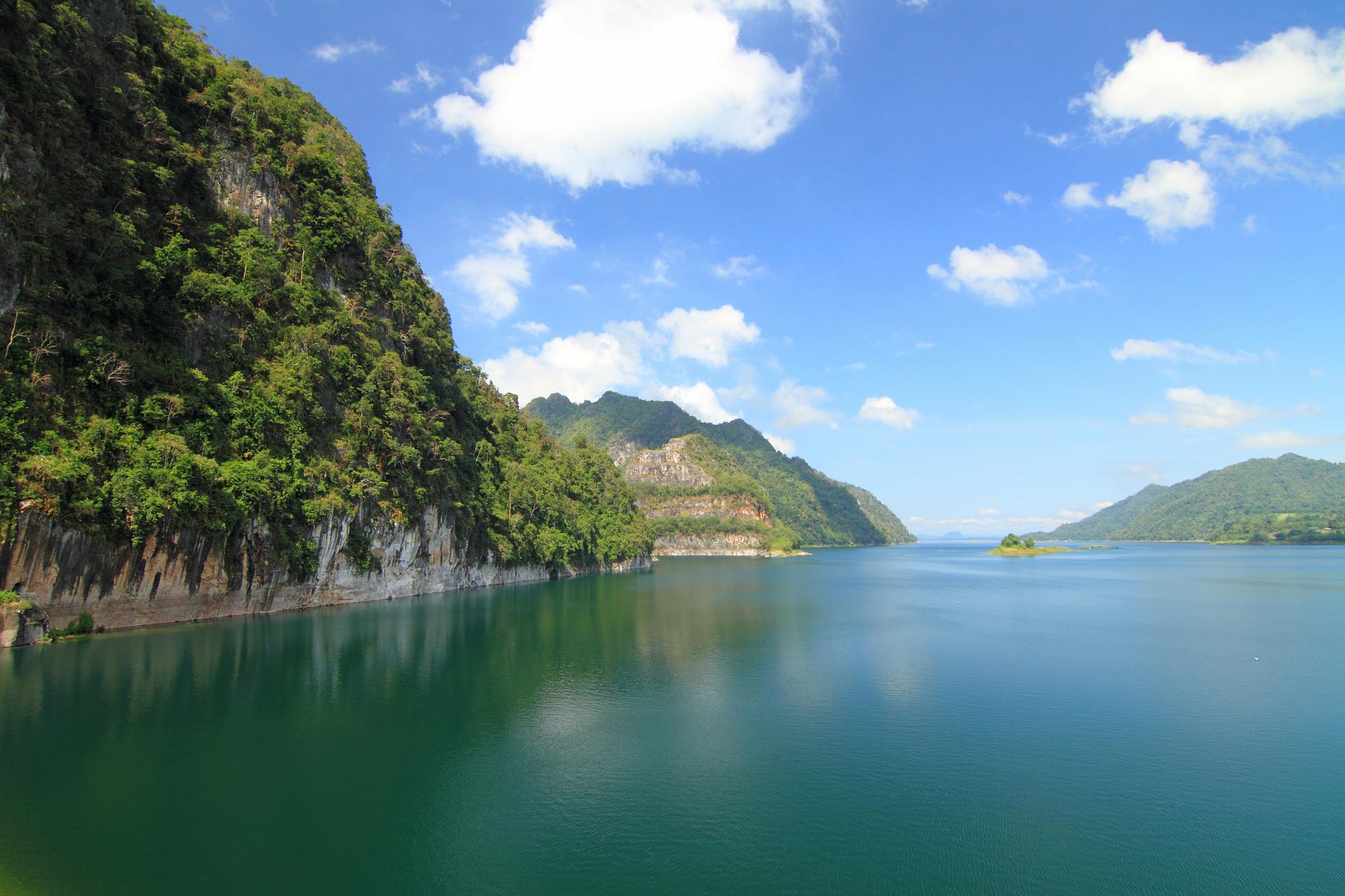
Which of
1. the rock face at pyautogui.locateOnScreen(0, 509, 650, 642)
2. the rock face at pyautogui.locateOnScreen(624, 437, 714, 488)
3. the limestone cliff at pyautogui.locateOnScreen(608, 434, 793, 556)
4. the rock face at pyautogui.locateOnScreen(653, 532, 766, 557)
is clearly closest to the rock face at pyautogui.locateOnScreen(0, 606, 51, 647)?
the rock face at pyautogui.locateOnScreen(0, 509, 650, 642)

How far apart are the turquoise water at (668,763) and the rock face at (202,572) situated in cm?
176

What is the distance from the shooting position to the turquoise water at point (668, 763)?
10812 millimetres

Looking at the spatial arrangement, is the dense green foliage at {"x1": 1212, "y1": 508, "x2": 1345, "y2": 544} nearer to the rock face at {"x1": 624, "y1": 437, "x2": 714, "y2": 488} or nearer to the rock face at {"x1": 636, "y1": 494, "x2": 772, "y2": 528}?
the rock face at {"x1": 636, "y1": 494, "x2": 772, "y2": 528}

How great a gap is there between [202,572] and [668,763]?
29324 millimetres

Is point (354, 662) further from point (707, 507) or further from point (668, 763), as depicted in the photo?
point (707, 507)

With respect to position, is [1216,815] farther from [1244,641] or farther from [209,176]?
[209,176]

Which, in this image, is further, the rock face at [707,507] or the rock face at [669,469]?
the rock face at [669,469]

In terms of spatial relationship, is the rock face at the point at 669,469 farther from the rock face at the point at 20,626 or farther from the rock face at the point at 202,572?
the rock face at the point at 20,626

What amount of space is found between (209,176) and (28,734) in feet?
112

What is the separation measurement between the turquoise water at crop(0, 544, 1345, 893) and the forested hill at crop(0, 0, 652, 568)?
815 cm

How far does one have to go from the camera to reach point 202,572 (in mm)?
32469

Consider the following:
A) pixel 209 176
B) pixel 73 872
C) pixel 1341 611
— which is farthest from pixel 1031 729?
pixel 209 176

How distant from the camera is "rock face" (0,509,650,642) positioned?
25641mm

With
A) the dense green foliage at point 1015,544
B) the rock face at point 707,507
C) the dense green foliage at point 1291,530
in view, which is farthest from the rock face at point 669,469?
the dense green foliage at point 1291,530
